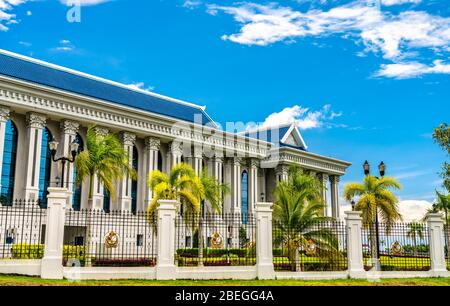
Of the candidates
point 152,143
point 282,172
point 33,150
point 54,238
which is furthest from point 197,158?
point 54,238

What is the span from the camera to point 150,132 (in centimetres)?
4091

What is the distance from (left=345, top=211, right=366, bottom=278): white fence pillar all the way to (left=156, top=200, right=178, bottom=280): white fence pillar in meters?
7.04

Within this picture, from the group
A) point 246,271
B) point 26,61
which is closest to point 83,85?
point 26,61

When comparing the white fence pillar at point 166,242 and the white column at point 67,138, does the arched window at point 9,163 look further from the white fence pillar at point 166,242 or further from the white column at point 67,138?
the white fence pillar at point 166,242

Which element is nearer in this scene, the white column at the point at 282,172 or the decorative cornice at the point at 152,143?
the decorative cornice at the point at 152,143

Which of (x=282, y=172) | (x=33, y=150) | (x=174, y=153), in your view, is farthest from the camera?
(x=282, y=172)

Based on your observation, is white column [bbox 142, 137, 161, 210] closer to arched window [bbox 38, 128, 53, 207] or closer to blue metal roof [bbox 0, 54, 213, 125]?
blue metal roof [bbox 0, 54, 213, 125]

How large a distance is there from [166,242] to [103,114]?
23.1 metres

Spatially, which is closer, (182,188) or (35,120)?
(182,188)

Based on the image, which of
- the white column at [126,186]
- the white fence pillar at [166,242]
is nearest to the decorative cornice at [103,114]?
the white column at [126,186]

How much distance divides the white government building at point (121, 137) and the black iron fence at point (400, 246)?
18.7 meters

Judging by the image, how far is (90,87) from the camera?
137ft

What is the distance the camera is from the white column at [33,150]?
111ft

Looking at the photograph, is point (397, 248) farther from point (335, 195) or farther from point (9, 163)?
point (335, 195)
